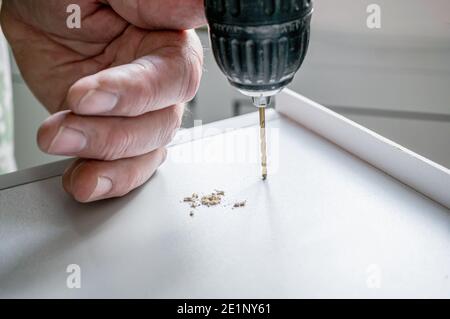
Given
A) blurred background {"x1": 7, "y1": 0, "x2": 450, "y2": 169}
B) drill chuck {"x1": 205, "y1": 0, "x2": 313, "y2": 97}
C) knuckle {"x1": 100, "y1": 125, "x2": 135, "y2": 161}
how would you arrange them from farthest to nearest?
1. blurred background {"x1": 7, "y1": 0, "x2": 450, "y2": 169}
2. knuckle {"x1": 100, "y1": 125, "x2": 135, "y2": 161}
3. drill chuck {"x1": 205, "y1": 0, "x2": 313, "y2": 97}

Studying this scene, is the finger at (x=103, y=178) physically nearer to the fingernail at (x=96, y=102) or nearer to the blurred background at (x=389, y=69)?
the fingernail at (x=96, y=102)

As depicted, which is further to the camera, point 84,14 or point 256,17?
point 84,14

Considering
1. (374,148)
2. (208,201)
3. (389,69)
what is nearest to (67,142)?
(208,201)

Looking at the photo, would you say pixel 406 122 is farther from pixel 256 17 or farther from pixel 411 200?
pixel 256 17

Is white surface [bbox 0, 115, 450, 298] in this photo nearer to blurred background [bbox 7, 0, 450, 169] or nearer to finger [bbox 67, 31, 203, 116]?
finger [bbox 67, 31, 203, 116]

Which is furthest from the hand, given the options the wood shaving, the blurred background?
the blurred background

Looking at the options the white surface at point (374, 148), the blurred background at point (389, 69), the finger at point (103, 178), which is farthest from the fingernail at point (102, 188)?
the blurred background at point (389, 69)
